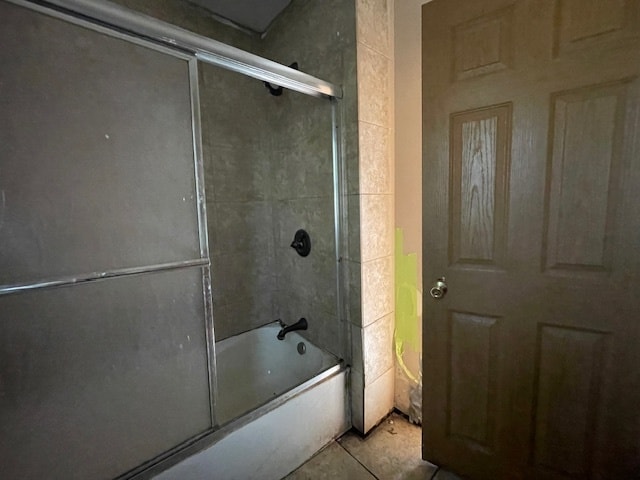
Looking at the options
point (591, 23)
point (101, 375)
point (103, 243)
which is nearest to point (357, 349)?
point (101, 375)

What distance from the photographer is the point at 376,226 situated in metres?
1.56

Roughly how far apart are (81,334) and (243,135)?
159 cm

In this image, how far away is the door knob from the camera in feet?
4.18

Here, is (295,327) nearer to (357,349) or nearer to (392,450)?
(357,349)

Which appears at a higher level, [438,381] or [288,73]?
[288,73]

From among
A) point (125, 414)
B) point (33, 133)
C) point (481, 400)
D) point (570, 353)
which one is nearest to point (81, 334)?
point (125, 414)

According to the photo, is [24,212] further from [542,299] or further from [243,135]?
[542,299]

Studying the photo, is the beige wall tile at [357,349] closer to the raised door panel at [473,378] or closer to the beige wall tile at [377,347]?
the beige wall tile at [377,347]

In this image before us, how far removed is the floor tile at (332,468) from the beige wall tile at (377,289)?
2.26 feet

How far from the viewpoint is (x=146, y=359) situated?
990 mm

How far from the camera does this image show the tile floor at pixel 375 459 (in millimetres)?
1402

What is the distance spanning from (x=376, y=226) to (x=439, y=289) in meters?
0.46

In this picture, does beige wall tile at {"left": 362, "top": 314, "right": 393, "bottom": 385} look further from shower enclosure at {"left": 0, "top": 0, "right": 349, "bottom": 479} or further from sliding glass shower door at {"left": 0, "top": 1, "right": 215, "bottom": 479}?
sliding glass shower door at {"left": 0, "top": 1, "right": 215, "bottom": 479}

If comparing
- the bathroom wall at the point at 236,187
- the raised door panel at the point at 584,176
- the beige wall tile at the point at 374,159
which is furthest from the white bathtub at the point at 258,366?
the raised door panel at the point at 584,176
